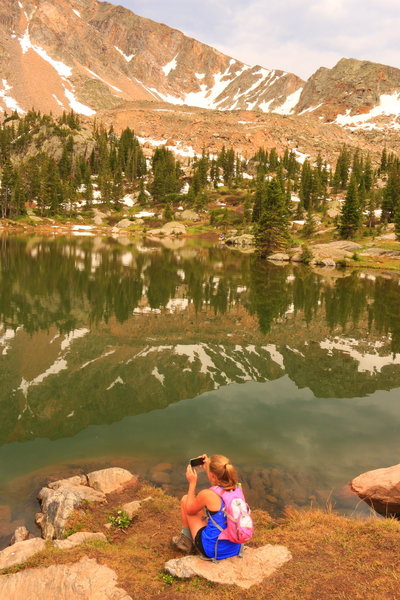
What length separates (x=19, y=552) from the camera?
6941 mm

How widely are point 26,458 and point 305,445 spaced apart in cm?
821

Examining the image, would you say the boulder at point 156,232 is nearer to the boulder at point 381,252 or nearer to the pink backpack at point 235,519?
the boulder at point 381,252

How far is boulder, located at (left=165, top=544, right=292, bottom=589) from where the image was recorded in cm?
608

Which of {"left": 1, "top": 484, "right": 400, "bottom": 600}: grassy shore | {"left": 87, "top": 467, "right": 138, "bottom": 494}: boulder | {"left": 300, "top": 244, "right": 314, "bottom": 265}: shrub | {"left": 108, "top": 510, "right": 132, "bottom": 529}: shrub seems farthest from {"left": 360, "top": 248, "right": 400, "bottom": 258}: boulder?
{"left": 108, "top": 510, "right": 132, "bottom": 529}: shrub

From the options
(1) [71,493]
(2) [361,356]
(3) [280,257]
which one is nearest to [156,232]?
(3) [280,257]

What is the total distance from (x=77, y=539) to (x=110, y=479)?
2242mm

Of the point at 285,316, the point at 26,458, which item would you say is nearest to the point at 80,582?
the point at 26,458

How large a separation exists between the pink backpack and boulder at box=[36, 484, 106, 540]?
385 cm

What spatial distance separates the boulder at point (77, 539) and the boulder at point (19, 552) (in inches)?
12.6

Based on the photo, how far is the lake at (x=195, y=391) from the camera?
422 inches

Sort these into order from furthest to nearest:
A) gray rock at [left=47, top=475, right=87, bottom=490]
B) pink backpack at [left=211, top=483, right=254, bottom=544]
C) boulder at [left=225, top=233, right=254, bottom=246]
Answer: boulder at [left=225, top=233, right=254, bottom=246], gray rock at [left=47, top=475, right=87, bottom=490], pink backpack at [left=211, top=483, right=254, bottom=544]

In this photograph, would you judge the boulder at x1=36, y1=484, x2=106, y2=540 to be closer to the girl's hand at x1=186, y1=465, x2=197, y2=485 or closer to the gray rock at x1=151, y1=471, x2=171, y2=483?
the gray rock at x1=151, y1=471, x2=171, y2=483

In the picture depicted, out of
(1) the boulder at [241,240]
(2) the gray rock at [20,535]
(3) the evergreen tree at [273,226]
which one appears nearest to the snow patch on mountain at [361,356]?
(2) the gray rock at [20,535]

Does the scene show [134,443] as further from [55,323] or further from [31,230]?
[31,230]
